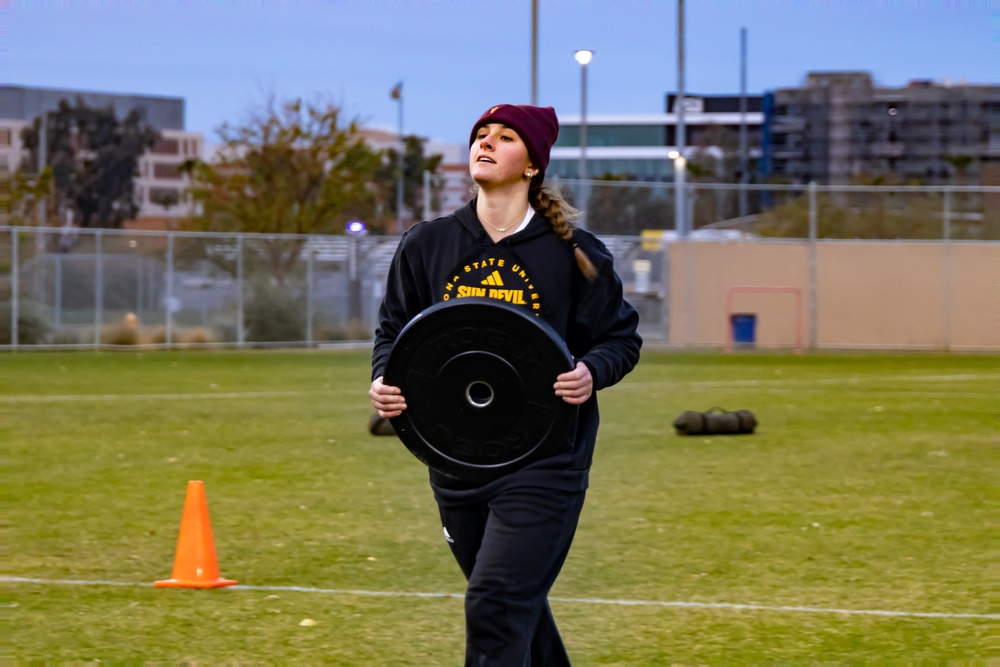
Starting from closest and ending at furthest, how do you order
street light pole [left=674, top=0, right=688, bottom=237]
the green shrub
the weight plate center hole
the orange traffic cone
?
Answer: the weight plate center hole, the orange traffic cone, the green shrub, street light pole [left=674, top=0, right=688, bottom=237]

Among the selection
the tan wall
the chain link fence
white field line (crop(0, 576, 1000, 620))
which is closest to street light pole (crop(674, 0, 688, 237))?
the chain link fence

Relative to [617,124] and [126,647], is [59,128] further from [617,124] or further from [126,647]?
[617,124]

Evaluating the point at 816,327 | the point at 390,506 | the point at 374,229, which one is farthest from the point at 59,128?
the point at 390,506

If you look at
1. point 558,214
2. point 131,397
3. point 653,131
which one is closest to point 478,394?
point 558,214

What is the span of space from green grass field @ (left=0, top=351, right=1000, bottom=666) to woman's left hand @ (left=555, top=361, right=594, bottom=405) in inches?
74.9

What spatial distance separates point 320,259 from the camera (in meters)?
32.6

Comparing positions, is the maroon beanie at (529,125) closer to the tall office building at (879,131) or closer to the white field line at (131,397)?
the white field line at (131,397)

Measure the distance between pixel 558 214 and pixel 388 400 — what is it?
0.75 metres

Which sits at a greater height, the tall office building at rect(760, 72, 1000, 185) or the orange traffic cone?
the tall office building at rect(760, 72, 1000, 185)

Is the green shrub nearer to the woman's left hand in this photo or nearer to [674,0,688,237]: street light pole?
[674,0,688,237]: street light pole

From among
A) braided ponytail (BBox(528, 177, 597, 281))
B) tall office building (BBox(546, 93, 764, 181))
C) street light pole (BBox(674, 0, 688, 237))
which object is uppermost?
tall office building (BBox(546, 93, 764, 181))

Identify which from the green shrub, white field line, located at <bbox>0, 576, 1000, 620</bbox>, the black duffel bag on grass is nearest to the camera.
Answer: white field line, located at <bbox>0, 576, 1000, 620</bbox>

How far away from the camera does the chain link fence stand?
30359 millimetres

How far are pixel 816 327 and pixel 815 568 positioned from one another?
24468mm
